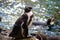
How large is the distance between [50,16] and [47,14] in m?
0.05

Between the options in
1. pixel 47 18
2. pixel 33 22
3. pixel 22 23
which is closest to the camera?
pixel 22 23

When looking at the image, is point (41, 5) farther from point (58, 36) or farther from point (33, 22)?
point (58, 36)

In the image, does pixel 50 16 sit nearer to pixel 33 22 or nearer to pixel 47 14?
pixel 47 14

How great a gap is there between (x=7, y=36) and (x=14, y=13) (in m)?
0.51

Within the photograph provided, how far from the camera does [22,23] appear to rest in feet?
8.61

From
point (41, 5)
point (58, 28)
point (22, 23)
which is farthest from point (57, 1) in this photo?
point (22, 23)

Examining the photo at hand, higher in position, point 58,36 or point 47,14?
point 47,14

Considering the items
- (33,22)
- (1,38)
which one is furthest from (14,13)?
(1,38)

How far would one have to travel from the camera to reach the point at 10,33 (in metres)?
2.66

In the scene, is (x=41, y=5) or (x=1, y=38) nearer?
(x=1, y=38)

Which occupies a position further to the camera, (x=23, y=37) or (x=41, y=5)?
(x=41, y=5)

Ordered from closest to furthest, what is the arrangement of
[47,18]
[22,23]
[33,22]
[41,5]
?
[22,23]
[33,22]
[47,18]
[41,5]

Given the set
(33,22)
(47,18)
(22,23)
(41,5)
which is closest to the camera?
(22,23)

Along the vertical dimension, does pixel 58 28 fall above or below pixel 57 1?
below
